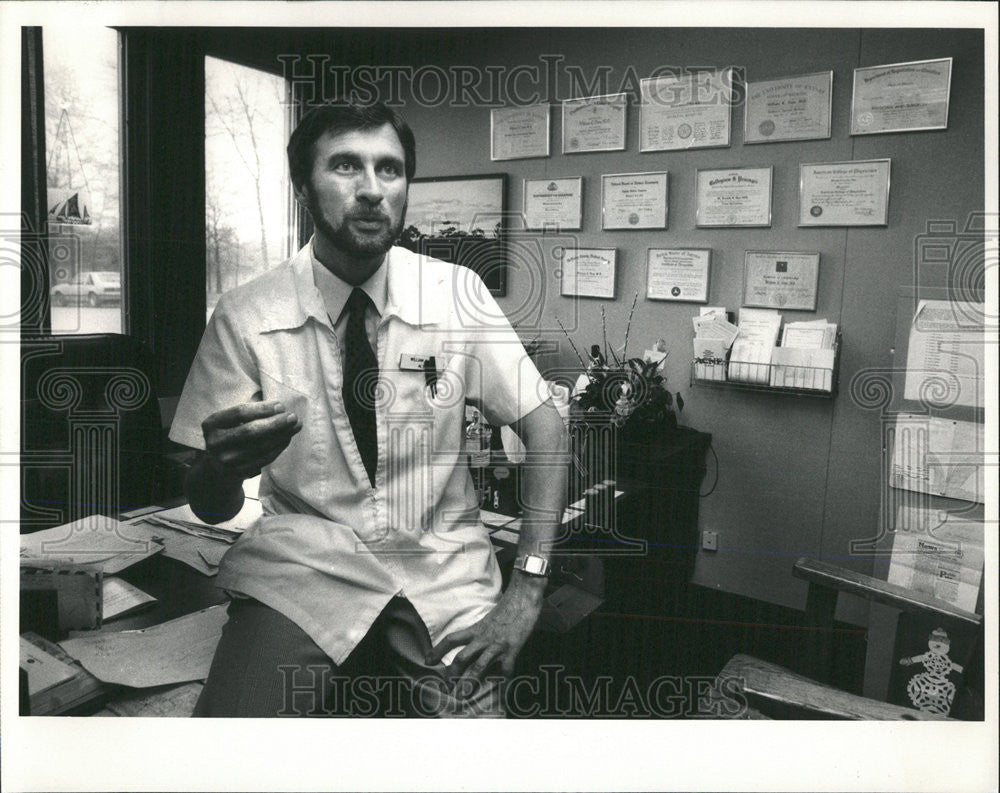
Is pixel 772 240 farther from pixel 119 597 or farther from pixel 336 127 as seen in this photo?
pixel 119 597

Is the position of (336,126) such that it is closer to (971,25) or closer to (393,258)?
(393,258)

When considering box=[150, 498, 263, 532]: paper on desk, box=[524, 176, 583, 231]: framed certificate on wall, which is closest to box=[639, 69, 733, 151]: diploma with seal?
box=[524, 176, 583, 231]: framed certificate on wall

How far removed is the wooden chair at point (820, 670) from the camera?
70.0 inches

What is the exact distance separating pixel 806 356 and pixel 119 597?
1586 mm

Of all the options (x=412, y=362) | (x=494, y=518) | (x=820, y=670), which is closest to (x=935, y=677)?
(x=820, y=670)

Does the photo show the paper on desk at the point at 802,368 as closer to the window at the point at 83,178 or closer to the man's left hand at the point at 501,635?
the man's left hand at the point at 501,635

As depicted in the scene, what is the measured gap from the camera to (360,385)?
5.76 feet

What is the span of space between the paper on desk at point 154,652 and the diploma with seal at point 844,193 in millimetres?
1546

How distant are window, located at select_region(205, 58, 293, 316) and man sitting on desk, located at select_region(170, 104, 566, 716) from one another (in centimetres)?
4

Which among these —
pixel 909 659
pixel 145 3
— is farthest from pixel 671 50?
pixel 909 659

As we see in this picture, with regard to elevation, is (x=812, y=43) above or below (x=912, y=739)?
above

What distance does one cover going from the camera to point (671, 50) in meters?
1.81

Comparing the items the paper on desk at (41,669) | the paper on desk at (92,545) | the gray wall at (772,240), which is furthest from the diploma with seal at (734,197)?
the paper on desk at (41,669)

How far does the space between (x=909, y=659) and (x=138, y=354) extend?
1845 mm
